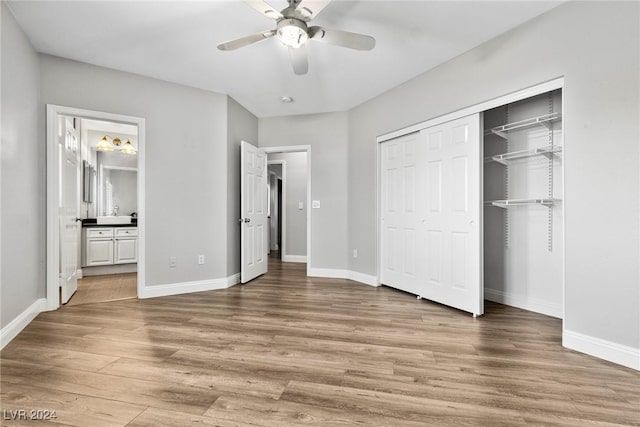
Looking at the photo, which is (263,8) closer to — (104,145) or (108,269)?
(104,145)

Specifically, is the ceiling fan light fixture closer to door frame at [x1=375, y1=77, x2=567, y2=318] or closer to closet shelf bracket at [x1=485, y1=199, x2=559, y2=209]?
door frame at [x1=375, y1=77, x2=567, y2=318]

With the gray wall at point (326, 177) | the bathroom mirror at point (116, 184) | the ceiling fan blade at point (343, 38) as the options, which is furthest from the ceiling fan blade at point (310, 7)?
the bathroom mirror at point (116, 184)

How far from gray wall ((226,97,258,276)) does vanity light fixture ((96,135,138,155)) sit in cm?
230

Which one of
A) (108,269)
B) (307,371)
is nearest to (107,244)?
(108,269)

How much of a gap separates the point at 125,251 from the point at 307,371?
458cm

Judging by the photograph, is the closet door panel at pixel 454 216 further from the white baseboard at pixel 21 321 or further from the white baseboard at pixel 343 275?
the white baseboard at pixel 21 321

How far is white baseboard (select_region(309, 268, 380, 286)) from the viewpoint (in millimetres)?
4547

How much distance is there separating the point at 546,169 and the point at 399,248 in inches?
70.9

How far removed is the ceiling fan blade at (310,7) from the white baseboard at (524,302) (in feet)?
11.0

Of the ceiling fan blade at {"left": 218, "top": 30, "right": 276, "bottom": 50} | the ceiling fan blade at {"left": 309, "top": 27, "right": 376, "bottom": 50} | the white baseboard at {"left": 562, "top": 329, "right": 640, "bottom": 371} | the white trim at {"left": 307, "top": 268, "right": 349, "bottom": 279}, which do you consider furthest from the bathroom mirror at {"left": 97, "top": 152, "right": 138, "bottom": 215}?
the white baseboard at {"left": 562, "top": 329, "right": 640, "bottom": 371}

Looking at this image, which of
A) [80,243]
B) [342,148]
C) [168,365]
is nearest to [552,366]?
[168,365]

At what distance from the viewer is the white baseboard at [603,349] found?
6.73 feet

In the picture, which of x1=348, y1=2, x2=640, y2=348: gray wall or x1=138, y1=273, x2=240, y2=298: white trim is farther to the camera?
x1=138, y1=273, x2=240, y2=298: white trim

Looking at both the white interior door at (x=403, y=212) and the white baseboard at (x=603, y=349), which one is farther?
the white interior door at (x=403, y=212)
